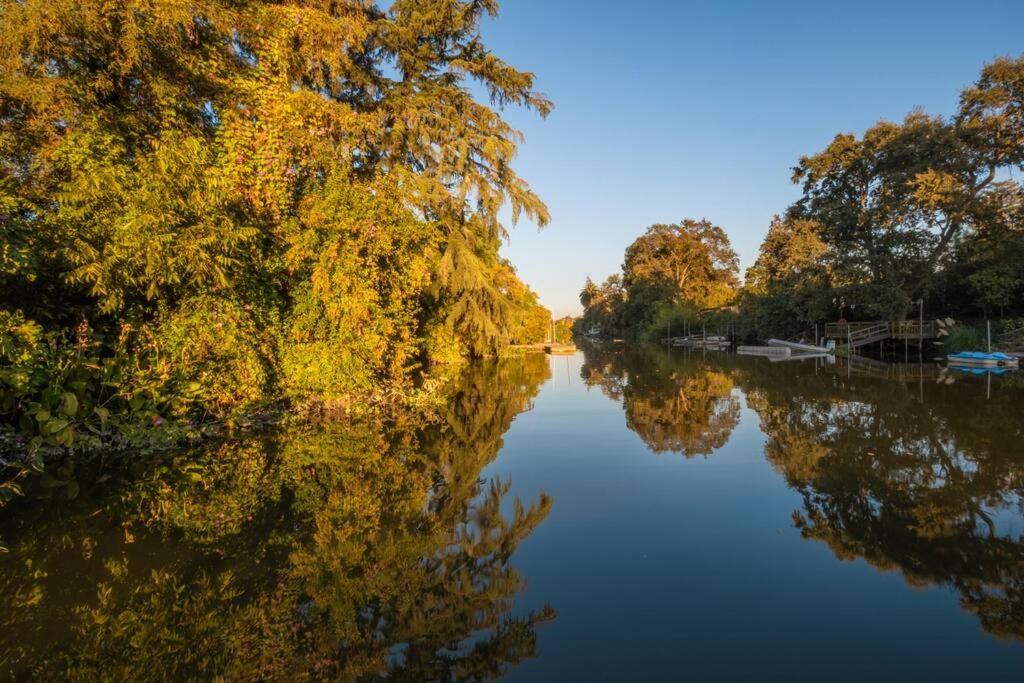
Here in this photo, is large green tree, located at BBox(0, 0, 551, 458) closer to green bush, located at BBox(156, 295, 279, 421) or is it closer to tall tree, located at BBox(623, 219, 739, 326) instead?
green bush, located at BBox(156, 295, 279, 421)

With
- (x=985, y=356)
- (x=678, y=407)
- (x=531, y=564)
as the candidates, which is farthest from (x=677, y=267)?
(x=531, y=564)

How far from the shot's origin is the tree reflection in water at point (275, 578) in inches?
115

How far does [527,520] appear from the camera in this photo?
5176mm

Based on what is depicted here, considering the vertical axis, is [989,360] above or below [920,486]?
above

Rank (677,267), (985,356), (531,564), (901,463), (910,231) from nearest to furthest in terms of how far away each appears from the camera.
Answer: (531,564)
(901,463)
(985,356)
(910,231)
(677,267)

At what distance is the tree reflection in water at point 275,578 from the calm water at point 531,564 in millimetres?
19

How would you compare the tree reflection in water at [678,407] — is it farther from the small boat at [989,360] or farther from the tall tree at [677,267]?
the tall tree at [677,267]

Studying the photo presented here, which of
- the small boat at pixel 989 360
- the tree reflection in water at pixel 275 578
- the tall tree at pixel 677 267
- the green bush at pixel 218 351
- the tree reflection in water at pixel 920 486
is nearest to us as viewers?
the tree reflection in water at pixel 275 578

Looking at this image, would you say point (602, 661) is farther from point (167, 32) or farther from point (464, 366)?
point (464, 366)

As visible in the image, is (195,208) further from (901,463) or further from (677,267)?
(677,267)

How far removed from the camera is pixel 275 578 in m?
3.80

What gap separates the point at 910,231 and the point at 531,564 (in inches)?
1474

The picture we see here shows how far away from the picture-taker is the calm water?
9.61ft

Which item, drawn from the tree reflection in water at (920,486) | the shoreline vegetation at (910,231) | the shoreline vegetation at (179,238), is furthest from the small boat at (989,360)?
the shoreline vegetation at (179,238)
